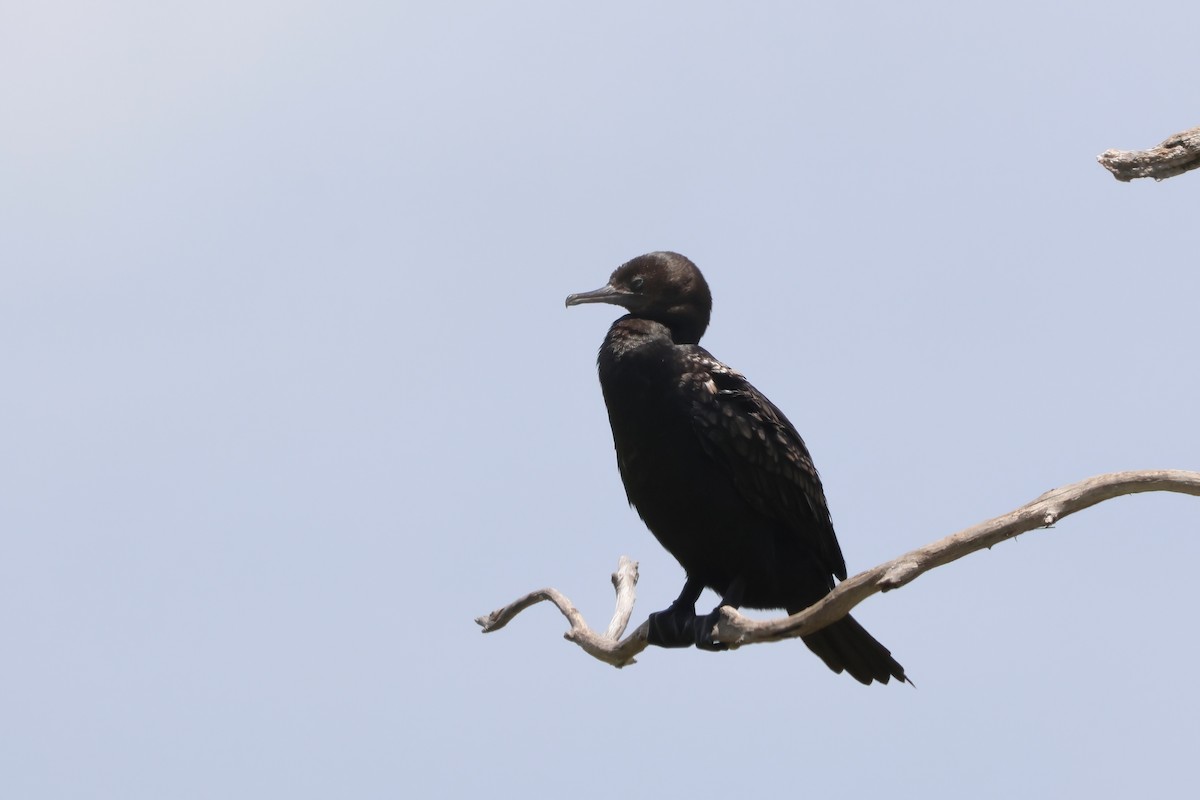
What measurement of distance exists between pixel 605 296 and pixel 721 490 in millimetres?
1132

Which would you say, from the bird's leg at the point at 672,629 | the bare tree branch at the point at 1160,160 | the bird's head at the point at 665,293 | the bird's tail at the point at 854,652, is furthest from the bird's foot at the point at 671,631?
the bare tree branch at the point at 1160,160

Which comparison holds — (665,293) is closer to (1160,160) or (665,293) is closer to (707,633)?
(707,633)

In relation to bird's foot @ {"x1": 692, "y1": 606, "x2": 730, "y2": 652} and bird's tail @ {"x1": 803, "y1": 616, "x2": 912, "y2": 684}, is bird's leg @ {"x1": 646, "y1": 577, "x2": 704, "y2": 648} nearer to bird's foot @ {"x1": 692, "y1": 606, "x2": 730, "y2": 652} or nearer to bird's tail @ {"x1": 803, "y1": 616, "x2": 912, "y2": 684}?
bird's foot @ {"x1": 692, "y1": 606, "x2": 730, "y2": 652}

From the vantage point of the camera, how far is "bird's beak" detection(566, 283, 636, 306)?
6848 millimetres

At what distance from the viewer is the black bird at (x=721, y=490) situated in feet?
20.1

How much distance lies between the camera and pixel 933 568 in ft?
15.0

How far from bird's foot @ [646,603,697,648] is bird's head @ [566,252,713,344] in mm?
1234

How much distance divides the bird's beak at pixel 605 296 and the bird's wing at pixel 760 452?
21.8 inches

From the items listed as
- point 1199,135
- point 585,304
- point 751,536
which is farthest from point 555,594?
point 1199,135

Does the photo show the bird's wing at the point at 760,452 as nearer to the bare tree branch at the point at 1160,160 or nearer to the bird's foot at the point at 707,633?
the bird's foot at the point at 707,633

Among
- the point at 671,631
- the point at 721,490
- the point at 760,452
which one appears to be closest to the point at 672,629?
the point at 671,631

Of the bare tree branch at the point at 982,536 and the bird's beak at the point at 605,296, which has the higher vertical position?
the bird's beak at the point at 605,296

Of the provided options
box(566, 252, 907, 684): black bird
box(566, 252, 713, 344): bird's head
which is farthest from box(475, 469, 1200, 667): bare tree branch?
box(566, 252, 713, 344): bird's head

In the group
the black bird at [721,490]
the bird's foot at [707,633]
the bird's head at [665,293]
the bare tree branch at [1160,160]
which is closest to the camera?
the bare tree branch at [1160,160]
